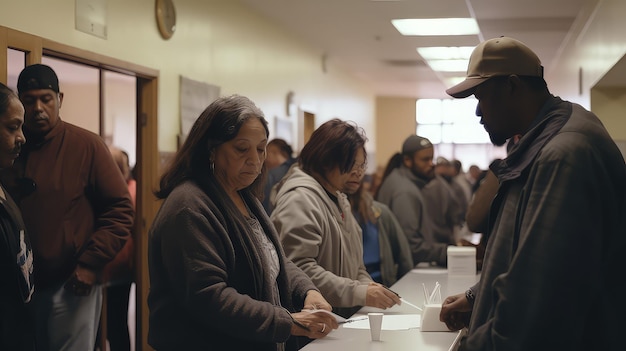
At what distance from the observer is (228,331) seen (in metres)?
2.13

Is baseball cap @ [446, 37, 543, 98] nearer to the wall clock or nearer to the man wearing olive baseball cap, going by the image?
the man wearing olive baseball cap

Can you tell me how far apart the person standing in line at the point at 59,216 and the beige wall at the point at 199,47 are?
0.67m

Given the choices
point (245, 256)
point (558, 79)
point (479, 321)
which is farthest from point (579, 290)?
point (558, 79)

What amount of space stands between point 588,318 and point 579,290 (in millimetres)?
131

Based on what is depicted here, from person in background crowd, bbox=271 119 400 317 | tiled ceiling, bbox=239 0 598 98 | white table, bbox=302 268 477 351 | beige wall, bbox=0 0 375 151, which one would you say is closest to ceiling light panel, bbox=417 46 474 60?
tiled ceiling, bbox=239 0 598 98

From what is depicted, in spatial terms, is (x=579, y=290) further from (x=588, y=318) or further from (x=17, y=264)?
(x=17, y=264)

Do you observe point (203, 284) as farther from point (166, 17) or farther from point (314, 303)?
point (166, 17)

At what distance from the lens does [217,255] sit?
2.13m

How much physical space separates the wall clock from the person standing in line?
6.77 ft

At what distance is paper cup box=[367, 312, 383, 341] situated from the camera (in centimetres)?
253

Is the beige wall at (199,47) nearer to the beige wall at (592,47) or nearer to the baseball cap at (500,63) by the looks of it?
the baseball cap at (500,63)

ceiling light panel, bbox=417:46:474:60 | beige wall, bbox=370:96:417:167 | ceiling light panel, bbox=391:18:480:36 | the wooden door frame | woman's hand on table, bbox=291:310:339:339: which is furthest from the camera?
beige wall, bbox=370:96:417:167

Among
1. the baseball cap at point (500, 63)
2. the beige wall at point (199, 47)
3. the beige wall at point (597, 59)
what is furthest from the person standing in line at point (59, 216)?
the beige wall at point (597, 59)

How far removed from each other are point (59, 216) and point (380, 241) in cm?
179
